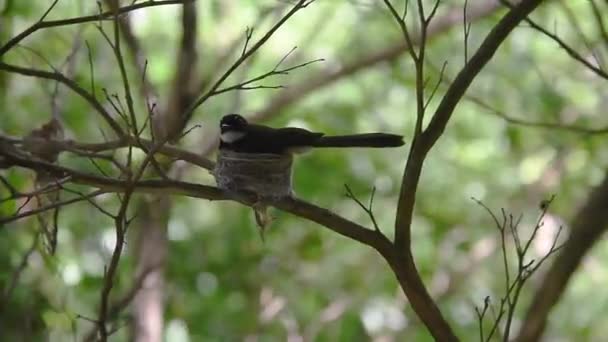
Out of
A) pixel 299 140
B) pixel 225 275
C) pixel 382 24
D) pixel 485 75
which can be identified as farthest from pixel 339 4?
pixel 299 140

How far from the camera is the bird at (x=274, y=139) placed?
7.23 feet

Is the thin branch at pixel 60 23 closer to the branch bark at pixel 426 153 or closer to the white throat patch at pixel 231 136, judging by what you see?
the branch bark at pixel 426 153

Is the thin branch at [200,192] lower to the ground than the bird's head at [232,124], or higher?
lower

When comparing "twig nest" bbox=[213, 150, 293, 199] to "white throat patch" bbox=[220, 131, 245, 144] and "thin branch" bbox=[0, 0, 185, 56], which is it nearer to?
"white throat patch" bbox=[220, 131, 245, 144]

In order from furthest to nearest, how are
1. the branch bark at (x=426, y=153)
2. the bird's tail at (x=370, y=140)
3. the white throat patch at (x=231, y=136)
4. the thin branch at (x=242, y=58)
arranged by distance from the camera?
1. the white throat patch at (x=231, y=136)
2. the bird's tail at (x=370, y=140)
3. the branch bark at (x=426, y=153)
4. the thin branch at (x=242, y=58)

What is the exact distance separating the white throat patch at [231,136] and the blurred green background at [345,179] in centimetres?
116

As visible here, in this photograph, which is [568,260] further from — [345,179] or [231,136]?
[345,179]

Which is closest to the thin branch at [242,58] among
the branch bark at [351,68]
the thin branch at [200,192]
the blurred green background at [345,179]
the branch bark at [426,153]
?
the thin branch at [200,192]

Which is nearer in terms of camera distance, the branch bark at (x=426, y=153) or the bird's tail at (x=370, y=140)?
the branch bark at (x=426, y=153)

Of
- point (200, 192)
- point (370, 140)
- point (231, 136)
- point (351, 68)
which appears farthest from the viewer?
point (351, 68)

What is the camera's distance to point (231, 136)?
2.41 m

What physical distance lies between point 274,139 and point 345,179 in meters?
1.53

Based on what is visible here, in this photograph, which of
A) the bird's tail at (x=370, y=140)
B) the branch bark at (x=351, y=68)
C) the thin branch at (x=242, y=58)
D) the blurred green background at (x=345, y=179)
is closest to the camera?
the thin branch at (x=242, y=58)

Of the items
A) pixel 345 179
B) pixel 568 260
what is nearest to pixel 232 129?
pixel 568 260
